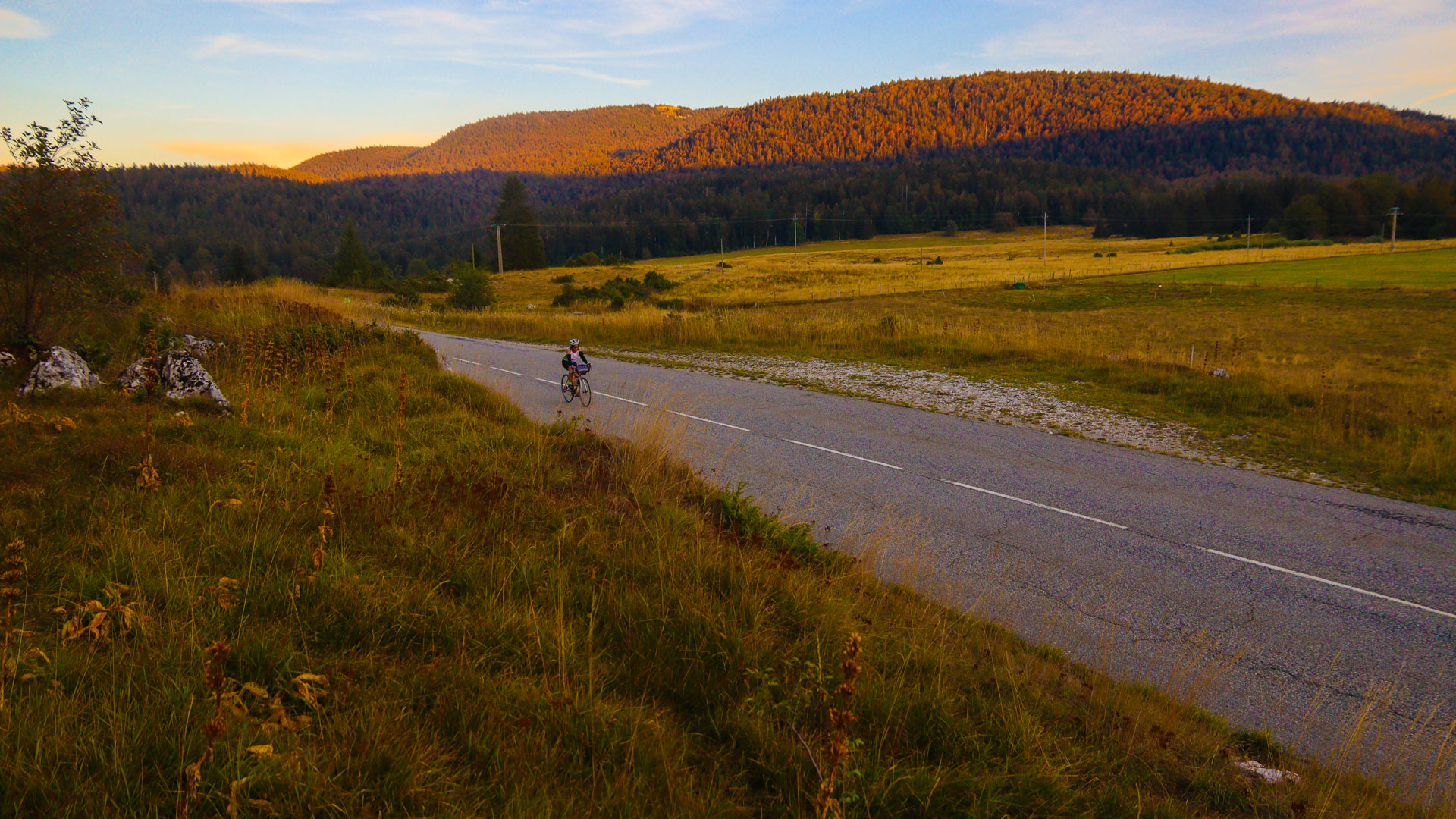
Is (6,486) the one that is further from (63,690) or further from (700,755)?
(700,755)

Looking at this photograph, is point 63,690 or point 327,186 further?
point 327,186

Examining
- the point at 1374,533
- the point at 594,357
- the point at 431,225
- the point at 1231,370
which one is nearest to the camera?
the point at 1374,533

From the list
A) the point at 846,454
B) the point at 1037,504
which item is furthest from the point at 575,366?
the point at 1037,504

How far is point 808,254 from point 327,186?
133m

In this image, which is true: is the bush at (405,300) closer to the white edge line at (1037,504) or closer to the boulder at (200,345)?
the boulder at (200,345)

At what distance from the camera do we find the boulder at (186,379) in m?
7.24

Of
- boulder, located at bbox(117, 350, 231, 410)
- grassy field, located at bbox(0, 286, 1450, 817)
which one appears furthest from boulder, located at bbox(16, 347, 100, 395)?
grassy field, located at bbox(0, 286, 1450, 817)

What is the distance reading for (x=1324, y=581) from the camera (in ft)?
21.2

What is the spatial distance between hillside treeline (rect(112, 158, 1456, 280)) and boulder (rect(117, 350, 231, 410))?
111508 millimetres

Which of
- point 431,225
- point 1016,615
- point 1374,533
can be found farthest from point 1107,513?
point 431,225

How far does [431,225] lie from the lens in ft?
609

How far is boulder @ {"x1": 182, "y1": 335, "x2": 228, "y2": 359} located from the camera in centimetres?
955

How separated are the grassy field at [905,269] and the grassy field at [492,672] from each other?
4200 centimetres

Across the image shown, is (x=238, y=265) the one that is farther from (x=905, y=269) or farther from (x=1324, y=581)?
(x=1324, y=581)
